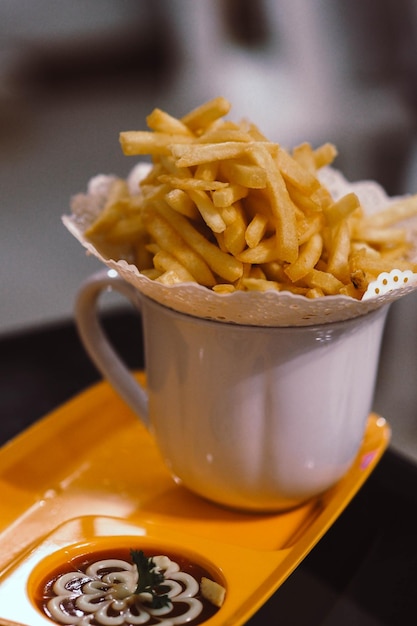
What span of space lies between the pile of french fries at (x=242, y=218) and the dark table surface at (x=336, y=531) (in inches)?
13.7

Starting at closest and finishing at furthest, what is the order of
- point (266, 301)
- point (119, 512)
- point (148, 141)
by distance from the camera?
point (266, 301) < point (148, 141) < point (119, 512)

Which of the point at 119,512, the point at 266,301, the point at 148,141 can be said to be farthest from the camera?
the point at 119,512

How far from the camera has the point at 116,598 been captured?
3.23 feet

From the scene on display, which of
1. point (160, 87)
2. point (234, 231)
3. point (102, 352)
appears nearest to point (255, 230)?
point (234, 231)

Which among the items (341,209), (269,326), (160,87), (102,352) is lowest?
(160,87)

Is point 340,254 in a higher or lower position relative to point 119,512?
higher

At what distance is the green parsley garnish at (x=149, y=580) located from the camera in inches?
38.3

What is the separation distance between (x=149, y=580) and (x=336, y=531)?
0.97 feet

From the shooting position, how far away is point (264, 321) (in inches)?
39.6

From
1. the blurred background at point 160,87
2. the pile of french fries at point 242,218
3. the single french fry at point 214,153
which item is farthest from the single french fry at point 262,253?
the blurred background at point 160,87

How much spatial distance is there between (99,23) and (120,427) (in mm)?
3951

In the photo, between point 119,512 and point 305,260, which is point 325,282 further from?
point 119,512

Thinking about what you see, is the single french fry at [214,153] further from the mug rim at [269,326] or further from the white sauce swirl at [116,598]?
the white sauce swirl at [116,598]

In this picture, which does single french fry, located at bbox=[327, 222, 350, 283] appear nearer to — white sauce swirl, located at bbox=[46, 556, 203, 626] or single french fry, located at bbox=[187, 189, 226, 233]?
single french fry, located at bbox=[187, 189, 226, 233]
